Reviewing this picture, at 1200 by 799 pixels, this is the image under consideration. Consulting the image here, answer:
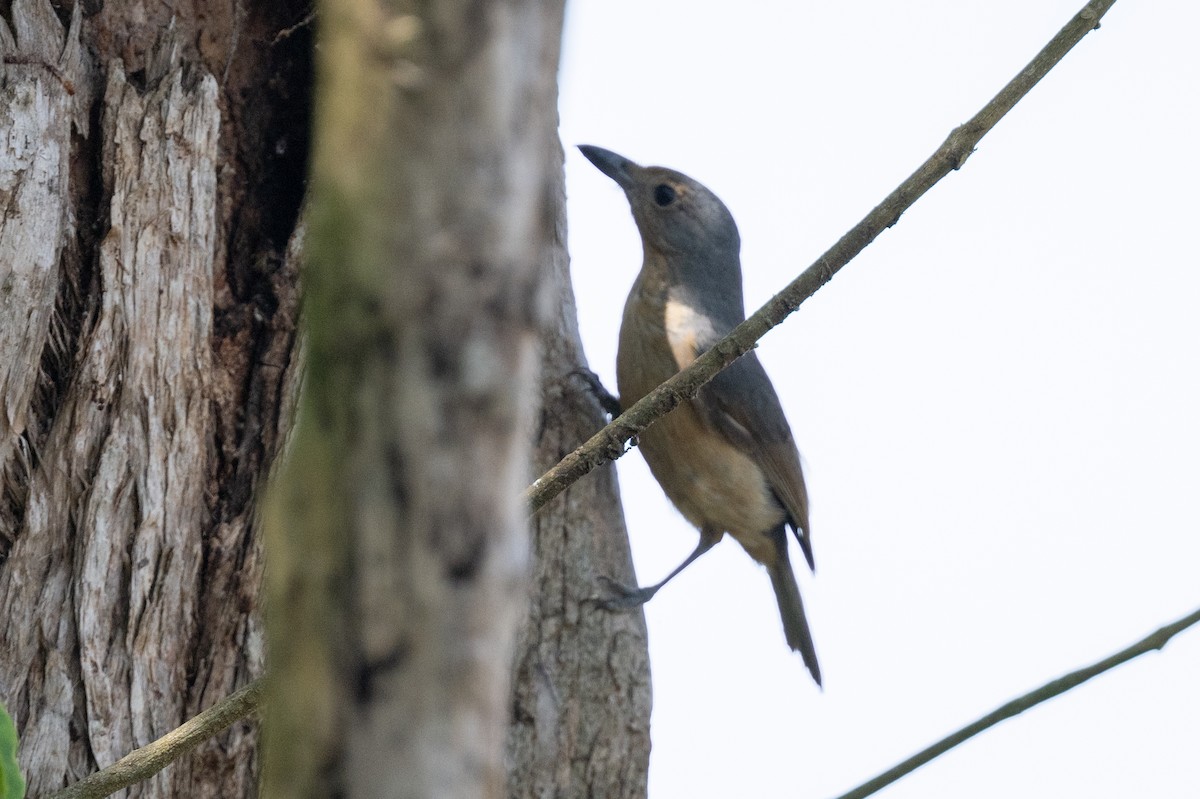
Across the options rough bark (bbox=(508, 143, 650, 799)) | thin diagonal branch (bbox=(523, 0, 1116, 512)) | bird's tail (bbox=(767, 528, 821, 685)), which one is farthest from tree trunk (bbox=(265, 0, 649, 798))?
bird's tail (bbox=(767, 528, 821, 685))

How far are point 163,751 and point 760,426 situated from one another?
3.77 metres

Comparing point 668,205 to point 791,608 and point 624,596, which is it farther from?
point 624,596

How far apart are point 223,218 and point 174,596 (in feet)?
3.60

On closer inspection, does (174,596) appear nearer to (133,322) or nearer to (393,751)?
(133,322)

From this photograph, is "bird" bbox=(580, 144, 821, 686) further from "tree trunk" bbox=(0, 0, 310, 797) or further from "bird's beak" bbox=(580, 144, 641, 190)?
"tree trunk" bbox=(0, 0, 310, 797)

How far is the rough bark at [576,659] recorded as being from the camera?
4.01 metres

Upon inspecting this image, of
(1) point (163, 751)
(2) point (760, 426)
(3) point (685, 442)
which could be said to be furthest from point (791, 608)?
(1) point (163, 751)

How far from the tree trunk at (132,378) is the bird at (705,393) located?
1.84 m

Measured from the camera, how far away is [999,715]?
180 cm

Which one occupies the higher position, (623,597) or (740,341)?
(623,597)

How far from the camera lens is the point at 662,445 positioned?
561 cm

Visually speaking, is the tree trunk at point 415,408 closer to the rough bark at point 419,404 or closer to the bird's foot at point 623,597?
the rough bark at point 419,404

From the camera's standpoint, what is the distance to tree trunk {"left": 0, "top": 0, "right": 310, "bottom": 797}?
3.29 m

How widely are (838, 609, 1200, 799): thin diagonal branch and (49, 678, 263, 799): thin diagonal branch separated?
1115 mm
